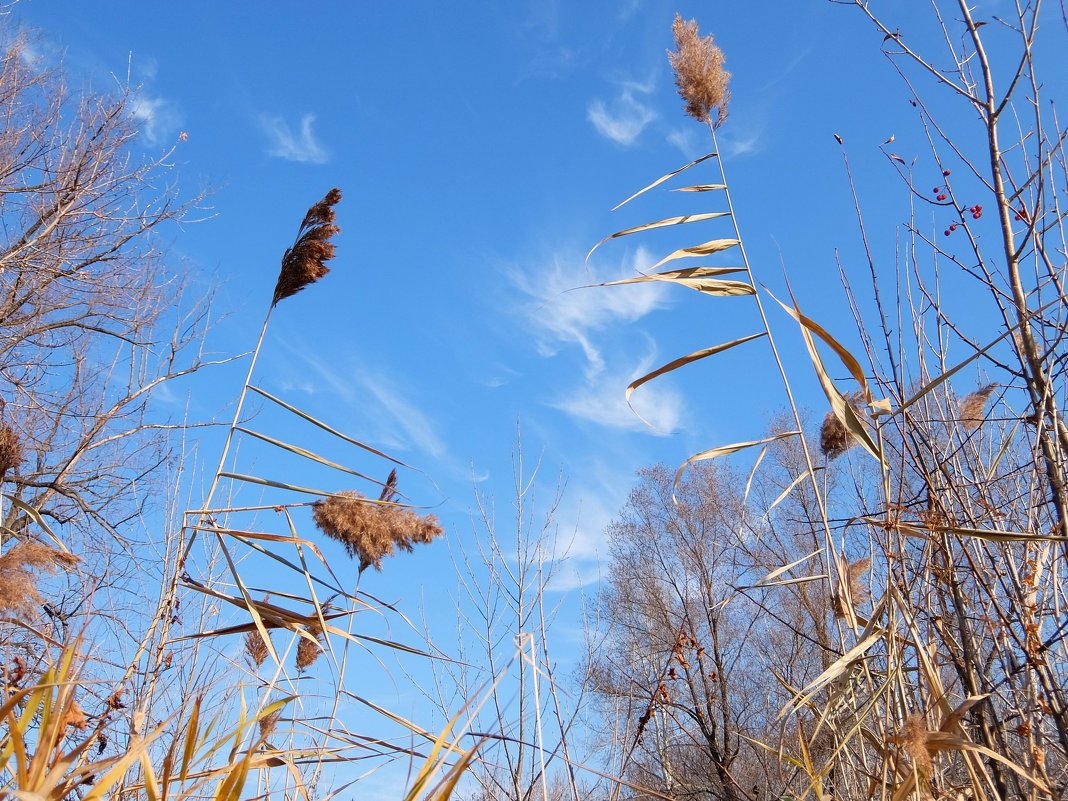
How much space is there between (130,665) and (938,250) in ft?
7.16

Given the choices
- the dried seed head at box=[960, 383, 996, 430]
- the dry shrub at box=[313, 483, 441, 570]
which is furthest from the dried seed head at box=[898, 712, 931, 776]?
the dry shrub at box=[313, 483, 441, 570]

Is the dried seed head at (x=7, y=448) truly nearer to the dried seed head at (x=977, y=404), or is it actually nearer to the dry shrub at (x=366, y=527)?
the dry shrub at (x=366, y=527)

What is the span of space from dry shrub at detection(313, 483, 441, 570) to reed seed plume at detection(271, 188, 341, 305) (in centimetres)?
145

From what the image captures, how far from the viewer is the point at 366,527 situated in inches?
133

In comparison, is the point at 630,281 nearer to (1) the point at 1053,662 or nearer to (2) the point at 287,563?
(2) the point at 287,563

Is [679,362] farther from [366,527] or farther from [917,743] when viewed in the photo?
[366,527]

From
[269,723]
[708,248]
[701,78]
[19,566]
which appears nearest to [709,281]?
[708,248]

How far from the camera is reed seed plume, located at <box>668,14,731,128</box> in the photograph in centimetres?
215

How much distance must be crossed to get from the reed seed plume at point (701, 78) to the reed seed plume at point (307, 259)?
3.46 feet

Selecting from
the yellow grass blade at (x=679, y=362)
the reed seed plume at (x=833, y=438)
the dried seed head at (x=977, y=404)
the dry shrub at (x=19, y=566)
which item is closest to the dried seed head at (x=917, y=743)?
the yellow grass blade at (x=679, y=362)

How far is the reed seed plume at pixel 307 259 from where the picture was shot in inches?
76.1

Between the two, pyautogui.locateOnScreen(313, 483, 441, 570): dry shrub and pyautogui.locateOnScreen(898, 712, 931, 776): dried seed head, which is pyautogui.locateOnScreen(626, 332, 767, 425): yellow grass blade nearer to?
pyautogui.locateOnScreen(898, 712, 931, 776): dried seed head

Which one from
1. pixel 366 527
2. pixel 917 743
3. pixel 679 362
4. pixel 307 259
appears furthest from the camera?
pixel 366 527

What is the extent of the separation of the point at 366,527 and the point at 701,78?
2259 millimetres
